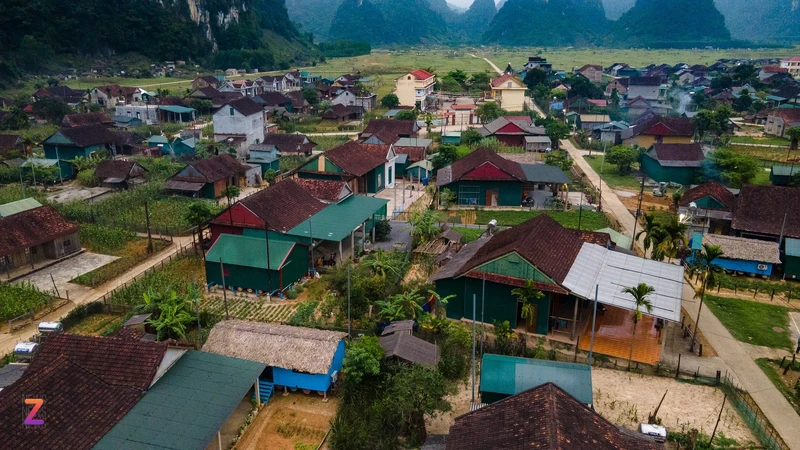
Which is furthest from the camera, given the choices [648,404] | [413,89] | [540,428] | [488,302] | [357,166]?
[413,89]

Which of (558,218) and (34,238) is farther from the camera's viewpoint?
(558,218)

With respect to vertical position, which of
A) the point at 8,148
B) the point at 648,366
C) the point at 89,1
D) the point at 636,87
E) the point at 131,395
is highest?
the point at 89,1

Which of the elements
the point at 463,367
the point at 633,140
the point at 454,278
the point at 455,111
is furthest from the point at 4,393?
the point at 455,111

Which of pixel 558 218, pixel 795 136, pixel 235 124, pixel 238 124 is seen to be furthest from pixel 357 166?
pixel 795 136

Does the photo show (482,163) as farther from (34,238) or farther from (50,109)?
(50,109)

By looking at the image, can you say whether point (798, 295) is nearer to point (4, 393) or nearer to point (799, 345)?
point (799, 345)

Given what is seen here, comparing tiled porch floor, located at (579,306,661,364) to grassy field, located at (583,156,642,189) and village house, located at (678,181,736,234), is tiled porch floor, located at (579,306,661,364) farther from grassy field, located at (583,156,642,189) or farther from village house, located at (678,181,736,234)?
grassy field, located at (583,156,642,189)
